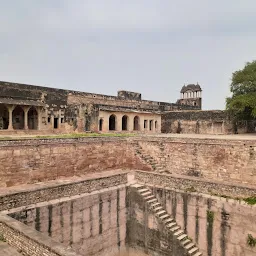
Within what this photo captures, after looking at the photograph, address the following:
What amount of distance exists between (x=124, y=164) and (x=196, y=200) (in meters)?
7.41

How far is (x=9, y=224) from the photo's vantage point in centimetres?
696

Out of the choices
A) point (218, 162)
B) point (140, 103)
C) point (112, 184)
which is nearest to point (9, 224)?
point (112, 184)

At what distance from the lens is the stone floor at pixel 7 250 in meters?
6.31

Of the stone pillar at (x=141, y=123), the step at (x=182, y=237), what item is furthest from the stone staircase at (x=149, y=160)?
the stone pillar at (x=141, y=123)

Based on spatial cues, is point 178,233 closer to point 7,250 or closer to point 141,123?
point 7,250

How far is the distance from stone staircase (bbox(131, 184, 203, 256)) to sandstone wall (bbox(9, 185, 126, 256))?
0.93m

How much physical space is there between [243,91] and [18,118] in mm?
19562

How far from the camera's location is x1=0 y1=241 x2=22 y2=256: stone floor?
6.31m

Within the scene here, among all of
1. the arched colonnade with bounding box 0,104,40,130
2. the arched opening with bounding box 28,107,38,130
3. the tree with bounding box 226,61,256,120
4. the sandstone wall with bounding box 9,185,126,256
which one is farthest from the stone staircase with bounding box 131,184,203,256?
the tree with bounding box 226,61,256,120

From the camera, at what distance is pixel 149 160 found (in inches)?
684

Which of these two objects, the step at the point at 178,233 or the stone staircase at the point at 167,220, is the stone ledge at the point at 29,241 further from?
the step at the point at 178,233

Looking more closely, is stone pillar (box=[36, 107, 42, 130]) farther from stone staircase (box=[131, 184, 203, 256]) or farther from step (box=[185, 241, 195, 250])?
step (box=[185, 241, 195, 250])

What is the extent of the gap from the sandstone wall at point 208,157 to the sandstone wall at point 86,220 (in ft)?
17.3

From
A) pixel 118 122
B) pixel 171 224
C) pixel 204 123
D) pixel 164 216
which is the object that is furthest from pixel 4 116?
pixel 204 123
